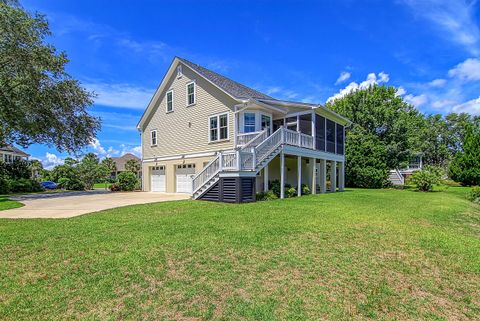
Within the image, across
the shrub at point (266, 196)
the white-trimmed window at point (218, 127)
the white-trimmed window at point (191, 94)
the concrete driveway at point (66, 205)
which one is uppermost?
the white-trimmed window at point (191, 94)

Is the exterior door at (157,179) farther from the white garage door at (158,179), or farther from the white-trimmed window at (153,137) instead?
the white-trimmed window at (153,137)

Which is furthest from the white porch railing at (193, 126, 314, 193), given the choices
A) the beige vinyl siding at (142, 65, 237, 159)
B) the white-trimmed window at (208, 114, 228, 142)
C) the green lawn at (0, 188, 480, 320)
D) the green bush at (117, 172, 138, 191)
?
the green bush at (117, 172, 138, 191)

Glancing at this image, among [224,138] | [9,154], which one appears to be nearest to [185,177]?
[224,138]

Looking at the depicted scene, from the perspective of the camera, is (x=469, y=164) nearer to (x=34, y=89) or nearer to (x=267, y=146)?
(x=267, y=146)

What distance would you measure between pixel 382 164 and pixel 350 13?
1824 centimetres

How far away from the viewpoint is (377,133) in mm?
32375

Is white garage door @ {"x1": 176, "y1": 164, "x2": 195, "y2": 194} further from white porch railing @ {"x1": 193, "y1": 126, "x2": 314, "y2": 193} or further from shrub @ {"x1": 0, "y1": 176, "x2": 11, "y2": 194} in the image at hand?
shrub @ {"x1": 0, "y1": 176, "x2": 11, "y2": 194}

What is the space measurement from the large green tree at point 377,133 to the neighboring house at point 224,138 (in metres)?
6.93

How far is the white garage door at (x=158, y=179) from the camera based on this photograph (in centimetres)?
2125

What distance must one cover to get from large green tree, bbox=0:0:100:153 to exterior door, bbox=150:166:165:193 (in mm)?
6556

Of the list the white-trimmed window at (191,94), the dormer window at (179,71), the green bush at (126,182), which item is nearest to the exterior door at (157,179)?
the green bush at (126,182)

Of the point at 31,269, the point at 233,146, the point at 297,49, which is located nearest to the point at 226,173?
the point at 233,146

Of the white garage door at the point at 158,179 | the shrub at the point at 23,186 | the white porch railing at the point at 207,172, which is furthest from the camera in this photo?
the shrub at the point at 23,186

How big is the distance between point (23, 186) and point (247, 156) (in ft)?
75.1
